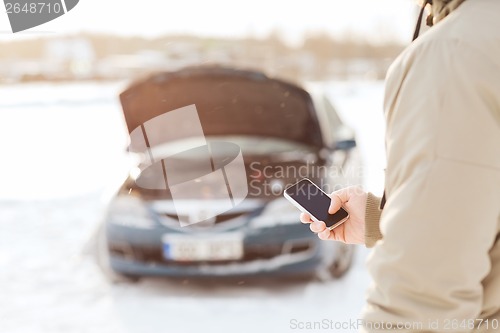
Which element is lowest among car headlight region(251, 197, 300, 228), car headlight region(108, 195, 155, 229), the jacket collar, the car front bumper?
the car front bumper

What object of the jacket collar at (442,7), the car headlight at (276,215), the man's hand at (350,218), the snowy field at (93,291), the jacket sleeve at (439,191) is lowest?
the snowy field at (93,291)

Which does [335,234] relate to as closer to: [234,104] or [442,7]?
[442,7]

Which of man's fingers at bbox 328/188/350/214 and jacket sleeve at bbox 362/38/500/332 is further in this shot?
man's fingers at bbox 328/188/350/214

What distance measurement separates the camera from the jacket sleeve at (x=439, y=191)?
77 centimetres

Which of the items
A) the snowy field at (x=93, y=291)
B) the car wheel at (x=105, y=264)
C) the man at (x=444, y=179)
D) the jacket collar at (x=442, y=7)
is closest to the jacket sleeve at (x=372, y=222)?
the man at (x=444, y=179)

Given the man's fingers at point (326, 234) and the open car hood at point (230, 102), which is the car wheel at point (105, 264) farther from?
the man's fingers at point (326, 234)

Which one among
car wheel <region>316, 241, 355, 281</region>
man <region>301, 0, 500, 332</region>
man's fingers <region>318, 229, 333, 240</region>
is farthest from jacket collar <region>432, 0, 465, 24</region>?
car wheel <region>316, 241, 355, 281</region>

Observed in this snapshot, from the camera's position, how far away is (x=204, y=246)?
351cm

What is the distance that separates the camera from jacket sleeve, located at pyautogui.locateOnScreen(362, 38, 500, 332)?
0.77 meters

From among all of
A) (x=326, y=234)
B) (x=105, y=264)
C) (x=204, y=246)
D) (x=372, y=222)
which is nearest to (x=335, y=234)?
(x=326, y=234)

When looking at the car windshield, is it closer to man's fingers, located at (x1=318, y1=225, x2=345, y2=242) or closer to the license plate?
the license plate

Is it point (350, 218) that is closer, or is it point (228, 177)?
point (350, 218)

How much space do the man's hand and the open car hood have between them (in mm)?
3022

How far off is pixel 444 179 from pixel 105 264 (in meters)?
3.27
